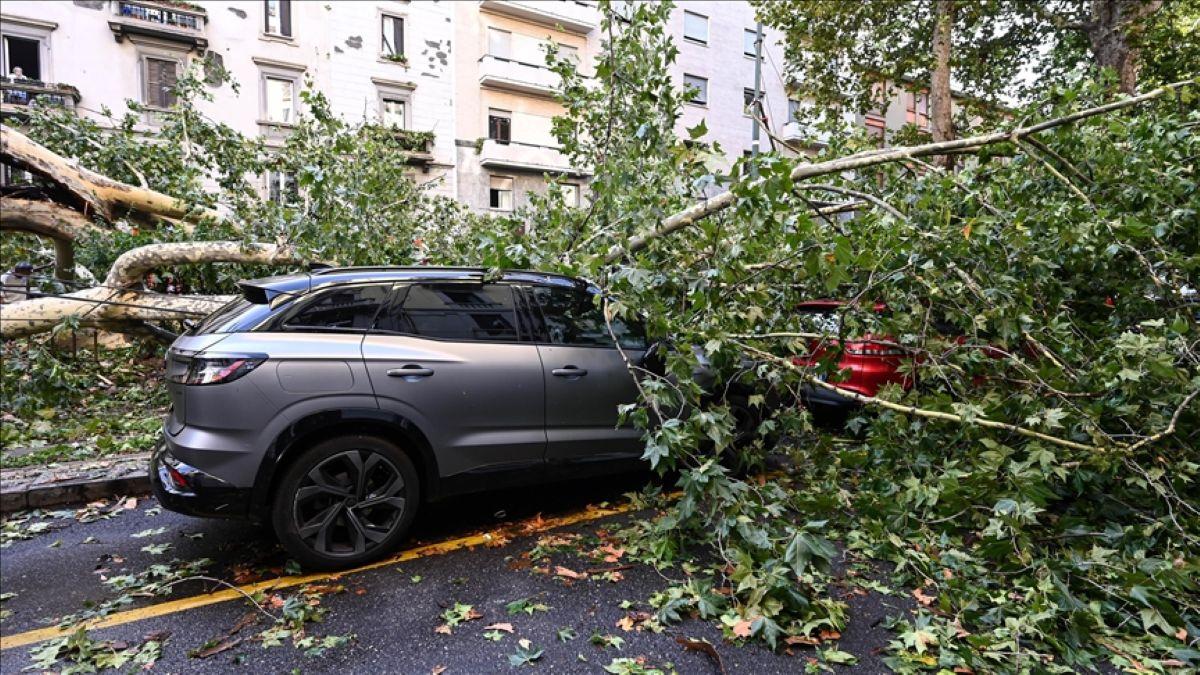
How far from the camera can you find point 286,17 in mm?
19641

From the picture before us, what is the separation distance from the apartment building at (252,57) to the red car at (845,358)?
12968 millimetres

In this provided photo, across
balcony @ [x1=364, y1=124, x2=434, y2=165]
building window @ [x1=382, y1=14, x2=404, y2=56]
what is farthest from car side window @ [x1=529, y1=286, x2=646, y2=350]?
building window @ [x1=382, y1=14, x2=404, y2=56]

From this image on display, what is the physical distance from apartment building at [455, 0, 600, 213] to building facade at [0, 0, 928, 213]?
0.05 metres

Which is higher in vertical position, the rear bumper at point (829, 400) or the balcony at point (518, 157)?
the balcony at point (518, 157)

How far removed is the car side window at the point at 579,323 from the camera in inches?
157

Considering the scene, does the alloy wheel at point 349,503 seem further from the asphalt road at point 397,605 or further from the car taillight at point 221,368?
the car taillight at point 221,368

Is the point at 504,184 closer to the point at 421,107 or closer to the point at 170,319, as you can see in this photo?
the point at 421,107

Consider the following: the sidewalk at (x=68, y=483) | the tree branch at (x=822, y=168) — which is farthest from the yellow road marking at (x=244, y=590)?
the sidewalk at (x=68, y=483)

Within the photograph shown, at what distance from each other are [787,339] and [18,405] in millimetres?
7481

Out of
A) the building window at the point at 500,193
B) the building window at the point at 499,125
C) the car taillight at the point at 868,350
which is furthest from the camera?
the building window at the point at 500,193

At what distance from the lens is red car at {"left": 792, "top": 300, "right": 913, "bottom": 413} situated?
14.4ft

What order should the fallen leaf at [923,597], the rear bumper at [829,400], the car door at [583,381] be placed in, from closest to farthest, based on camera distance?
the fallen leaf at [923,597], the car door at [583,381], the rear bumper at [829,400]

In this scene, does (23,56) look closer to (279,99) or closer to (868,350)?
(279,99)

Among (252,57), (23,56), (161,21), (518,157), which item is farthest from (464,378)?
(23,56)
